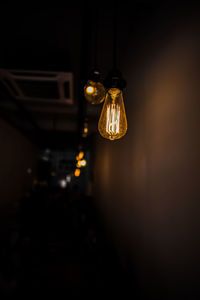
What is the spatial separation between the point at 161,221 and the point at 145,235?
17.0 inches

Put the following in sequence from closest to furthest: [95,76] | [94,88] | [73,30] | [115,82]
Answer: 1. [115,82]
2. [95,76]
3. [94,88]
4. [73,30]

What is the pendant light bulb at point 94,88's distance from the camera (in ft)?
3.72

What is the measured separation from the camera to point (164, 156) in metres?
1.52

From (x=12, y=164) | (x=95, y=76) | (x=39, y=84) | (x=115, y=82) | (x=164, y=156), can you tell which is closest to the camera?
(x=115, y=82)

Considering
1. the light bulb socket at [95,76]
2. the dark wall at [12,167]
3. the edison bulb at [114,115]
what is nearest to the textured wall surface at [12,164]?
the dark wall at [12,167]

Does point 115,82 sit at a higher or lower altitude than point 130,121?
lower

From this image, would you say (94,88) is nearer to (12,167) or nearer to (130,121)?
(130,121)

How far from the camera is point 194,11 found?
1.20m

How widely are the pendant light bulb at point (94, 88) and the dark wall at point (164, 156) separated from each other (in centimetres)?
63

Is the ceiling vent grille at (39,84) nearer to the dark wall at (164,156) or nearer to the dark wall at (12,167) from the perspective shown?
the dark wall at (164,156)

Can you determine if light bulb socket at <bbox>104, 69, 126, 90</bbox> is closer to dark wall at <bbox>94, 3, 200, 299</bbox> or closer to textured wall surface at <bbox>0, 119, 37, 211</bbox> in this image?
dark wall at <bbox>94, 3, 200, 299</bbox>

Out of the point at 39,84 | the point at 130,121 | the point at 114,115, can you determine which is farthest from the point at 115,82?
the point at 39,84

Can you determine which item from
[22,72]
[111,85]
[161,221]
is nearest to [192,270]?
[161,221]

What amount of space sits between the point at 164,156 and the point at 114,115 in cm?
84
